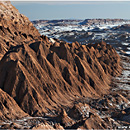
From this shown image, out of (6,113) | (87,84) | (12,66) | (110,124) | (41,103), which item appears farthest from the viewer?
(87,84)

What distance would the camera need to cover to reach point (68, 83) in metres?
37.9

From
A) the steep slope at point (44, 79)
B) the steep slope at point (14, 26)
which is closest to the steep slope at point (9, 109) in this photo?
the steep slope at point (44, 79)

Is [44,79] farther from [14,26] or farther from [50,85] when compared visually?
[14,26]

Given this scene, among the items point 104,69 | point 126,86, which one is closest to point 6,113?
point 126,86

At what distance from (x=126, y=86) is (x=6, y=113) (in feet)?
90.6

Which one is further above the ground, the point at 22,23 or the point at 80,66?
the point at 22,23

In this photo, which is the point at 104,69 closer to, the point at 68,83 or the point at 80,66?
the point at 80,66

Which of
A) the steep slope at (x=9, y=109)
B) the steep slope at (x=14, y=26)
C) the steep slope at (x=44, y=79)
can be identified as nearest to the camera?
the steep slope at (x=9, y=109)

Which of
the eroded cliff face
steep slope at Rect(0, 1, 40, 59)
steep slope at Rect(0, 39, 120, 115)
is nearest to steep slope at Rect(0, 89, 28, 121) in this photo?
the eroded cliff face

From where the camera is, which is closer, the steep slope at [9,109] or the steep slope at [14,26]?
the steep slope at [9,109]

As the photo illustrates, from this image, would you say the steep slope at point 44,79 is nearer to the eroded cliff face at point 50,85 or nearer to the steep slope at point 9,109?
the eroded cliff face at point 50,85

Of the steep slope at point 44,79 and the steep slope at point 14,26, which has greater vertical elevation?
the steep slope at point 14,26

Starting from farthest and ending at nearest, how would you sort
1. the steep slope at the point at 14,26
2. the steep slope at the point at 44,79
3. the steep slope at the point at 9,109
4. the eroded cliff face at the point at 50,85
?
the steep slope at the point at 14,26 < the steep slope at the point at 44,79 < the eroded cliff face at the point at 50,85 < the steep slope at the point at 9,109

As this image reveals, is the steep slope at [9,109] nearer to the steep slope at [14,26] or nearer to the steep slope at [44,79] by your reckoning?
the steep slope at [44,79]
